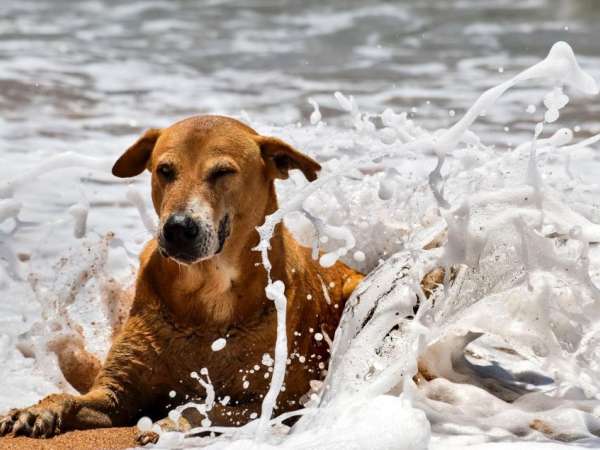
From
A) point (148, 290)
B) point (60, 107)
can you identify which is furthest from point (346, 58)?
point (148, 290)

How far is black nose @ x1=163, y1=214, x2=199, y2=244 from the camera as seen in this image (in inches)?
165

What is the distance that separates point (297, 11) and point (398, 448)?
643 inches

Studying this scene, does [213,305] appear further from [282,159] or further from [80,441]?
[80,441]

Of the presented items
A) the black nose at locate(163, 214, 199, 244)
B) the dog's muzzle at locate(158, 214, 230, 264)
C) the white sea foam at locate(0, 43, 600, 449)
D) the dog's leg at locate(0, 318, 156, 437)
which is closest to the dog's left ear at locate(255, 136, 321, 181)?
the white sea foam at locate(0, 43, 600, 449)

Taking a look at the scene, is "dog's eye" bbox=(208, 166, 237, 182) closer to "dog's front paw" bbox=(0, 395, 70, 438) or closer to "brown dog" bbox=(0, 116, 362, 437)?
"brown dog" bbox=(0, 116, 362, 437)

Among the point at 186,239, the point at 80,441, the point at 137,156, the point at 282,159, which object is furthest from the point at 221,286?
the point at 80,441

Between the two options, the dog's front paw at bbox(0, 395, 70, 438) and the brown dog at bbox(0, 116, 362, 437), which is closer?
the dog's front paw at bbox(0, 395, 70, 438)

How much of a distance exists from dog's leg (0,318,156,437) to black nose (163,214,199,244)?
564 millimetres

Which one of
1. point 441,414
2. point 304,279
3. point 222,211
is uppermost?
point 222,211

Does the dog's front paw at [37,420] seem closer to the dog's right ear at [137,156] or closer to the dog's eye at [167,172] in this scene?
the dog's eye at [167,172]

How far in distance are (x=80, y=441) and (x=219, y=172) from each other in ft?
3.89

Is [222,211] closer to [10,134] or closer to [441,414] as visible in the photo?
[441,414]

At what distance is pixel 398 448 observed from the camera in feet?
12.3

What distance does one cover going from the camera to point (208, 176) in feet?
14.7
